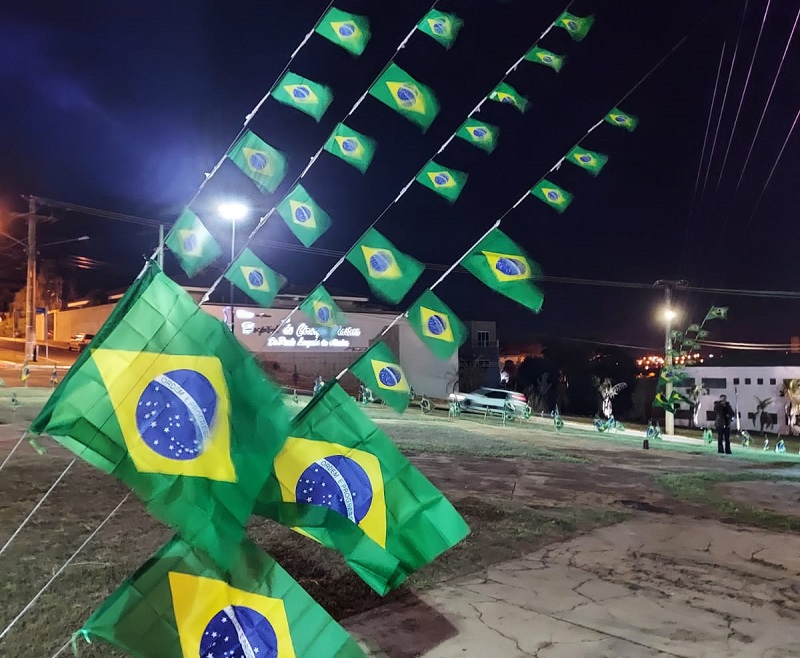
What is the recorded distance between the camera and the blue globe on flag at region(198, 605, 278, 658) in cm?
270

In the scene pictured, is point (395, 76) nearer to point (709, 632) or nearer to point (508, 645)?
point (508, 645)

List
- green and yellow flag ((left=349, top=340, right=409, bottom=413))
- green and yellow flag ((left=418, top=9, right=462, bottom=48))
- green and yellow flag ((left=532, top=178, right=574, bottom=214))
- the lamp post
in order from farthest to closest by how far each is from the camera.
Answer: the lamp post, green and yellow flag ((left=418, top=9, right=462, bottom=48)), green and yellow flag ((left=532, top=178, right=574, bottom=214)), green and yellow flag ((left=349, top=340, right=409, bottom=413))

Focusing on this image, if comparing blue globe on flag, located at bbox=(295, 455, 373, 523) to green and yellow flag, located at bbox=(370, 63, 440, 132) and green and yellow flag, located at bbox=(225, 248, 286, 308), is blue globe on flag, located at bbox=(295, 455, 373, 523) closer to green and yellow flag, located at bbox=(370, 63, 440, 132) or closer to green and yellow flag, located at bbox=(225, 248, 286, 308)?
green and yellow flag, located at bbox=(225, 248, 286, 308)

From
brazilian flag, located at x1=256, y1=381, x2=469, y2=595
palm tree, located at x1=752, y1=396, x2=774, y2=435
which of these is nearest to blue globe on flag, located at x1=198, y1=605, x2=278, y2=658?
brazilian flag, located at x1=256, y1=381, x2=469, y2=595

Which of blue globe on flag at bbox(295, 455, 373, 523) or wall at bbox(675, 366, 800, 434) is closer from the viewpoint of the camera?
blue globe on flag at bbox(295, 455, 373, 523)

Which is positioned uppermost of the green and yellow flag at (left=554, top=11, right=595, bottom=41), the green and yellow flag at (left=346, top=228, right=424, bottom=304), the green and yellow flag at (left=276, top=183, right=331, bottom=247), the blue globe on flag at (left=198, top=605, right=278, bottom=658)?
the green and yellow flag at (left=554, top=11, right=595, bottom=41)

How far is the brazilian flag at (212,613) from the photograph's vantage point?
2621 millimetres

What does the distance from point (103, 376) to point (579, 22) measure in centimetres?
483

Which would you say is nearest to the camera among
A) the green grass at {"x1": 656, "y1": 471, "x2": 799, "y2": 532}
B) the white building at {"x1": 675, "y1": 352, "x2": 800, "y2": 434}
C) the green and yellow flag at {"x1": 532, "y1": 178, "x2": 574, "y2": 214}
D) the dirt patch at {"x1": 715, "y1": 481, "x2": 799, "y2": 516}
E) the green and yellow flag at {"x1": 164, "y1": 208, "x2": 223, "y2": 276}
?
the green and yellow flag at {"x1": 164, "y1": 208, "x2": 223, "y2": 276}

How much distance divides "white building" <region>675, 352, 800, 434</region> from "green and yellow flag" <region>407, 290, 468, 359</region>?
92.4ft

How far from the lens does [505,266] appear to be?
14.0ft

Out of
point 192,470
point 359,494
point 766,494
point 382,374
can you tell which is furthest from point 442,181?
point 766,494

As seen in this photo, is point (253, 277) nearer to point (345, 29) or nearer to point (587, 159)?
point (345, 29)

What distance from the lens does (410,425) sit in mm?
17969
